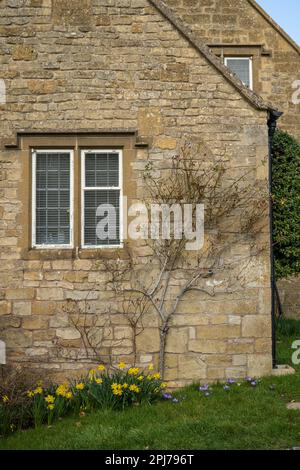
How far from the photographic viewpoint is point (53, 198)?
337 inches

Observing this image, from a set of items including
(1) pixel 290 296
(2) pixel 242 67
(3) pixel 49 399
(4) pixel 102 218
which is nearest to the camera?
(3) pixel 49 399

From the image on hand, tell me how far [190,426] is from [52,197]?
13.3ft

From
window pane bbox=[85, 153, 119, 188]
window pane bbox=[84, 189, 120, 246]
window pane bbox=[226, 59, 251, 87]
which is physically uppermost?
window pane bbox=[226, 59, 251, 87]

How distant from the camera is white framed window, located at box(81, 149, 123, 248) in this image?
28.0 ft

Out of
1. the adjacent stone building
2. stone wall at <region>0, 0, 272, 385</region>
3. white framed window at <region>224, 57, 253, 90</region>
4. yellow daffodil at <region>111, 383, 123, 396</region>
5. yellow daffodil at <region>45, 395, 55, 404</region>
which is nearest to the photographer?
yellow daffodil at <region>45, 395, 55, 404</region>

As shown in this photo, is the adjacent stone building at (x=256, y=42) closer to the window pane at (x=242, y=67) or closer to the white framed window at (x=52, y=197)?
the window pane at (x=242, y=67)

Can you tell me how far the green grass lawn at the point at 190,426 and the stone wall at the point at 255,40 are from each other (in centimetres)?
911

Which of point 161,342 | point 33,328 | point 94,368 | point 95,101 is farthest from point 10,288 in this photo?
point 95,101

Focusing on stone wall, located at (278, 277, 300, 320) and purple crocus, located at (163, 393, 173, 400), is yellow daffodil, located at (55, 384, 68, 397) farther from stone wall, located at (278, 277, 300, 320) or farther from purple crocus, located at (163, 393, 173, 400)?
stone wall, located at (278, 277, 300, 320)

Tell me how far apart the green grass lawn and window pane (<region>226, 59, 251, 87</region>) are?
9.41 m

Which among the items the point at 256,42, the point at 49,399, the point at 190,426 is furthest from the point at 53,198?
the point at 256,42

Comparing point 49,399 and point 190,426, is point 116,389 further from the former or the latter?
point 190,426

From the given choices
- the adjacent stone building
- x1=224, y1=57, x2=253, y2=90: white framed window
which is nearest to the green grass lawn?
the adjacent stone building

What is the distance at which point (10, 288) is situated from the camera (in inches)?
325
